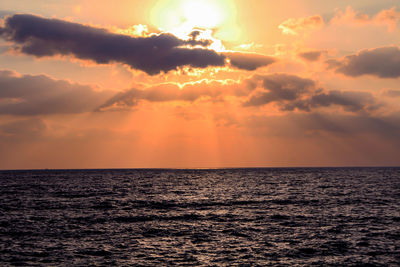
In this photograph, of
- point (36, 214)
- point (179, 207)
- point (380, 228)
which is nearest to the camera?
point (380, 228)

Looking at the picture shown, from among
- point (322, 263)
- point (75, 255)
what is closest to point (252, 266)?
point (322, 263)

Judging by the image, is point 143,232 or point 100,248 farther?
point 143,232

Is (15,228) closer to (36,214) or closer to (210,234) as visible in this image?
(36,214)

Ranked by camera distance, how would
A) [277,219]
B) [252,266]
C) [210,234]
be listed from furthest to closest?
1. [277,219]
2. [210,234]
3. [252,266]

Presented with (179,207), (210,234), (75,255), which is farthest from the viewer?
(179,207)

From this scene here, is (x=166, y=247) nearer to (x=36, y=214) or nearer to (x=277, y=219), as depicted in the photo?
(x=277, y=219)

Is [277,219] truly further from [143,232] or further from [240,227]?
[143,232]

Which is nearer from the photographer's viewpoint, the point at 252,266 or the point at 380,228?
the point at 252,266

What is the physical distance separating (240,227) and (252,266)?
14.3 metres

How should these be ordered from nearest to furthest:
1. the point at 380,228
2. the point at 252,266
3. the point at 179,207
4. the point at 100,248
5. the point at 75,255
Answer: the point at 252,266 < the point at 75,255 < the point at 100,248 < the point at 380,228 < the point at 179,207

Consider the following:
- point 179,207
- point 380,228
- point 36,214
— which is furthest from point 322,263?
point 36,214

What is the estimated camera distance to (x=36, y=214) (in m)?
49.5

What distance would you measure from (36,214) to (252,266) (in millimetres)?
35133

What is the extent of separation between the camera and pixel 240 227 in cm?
3959
